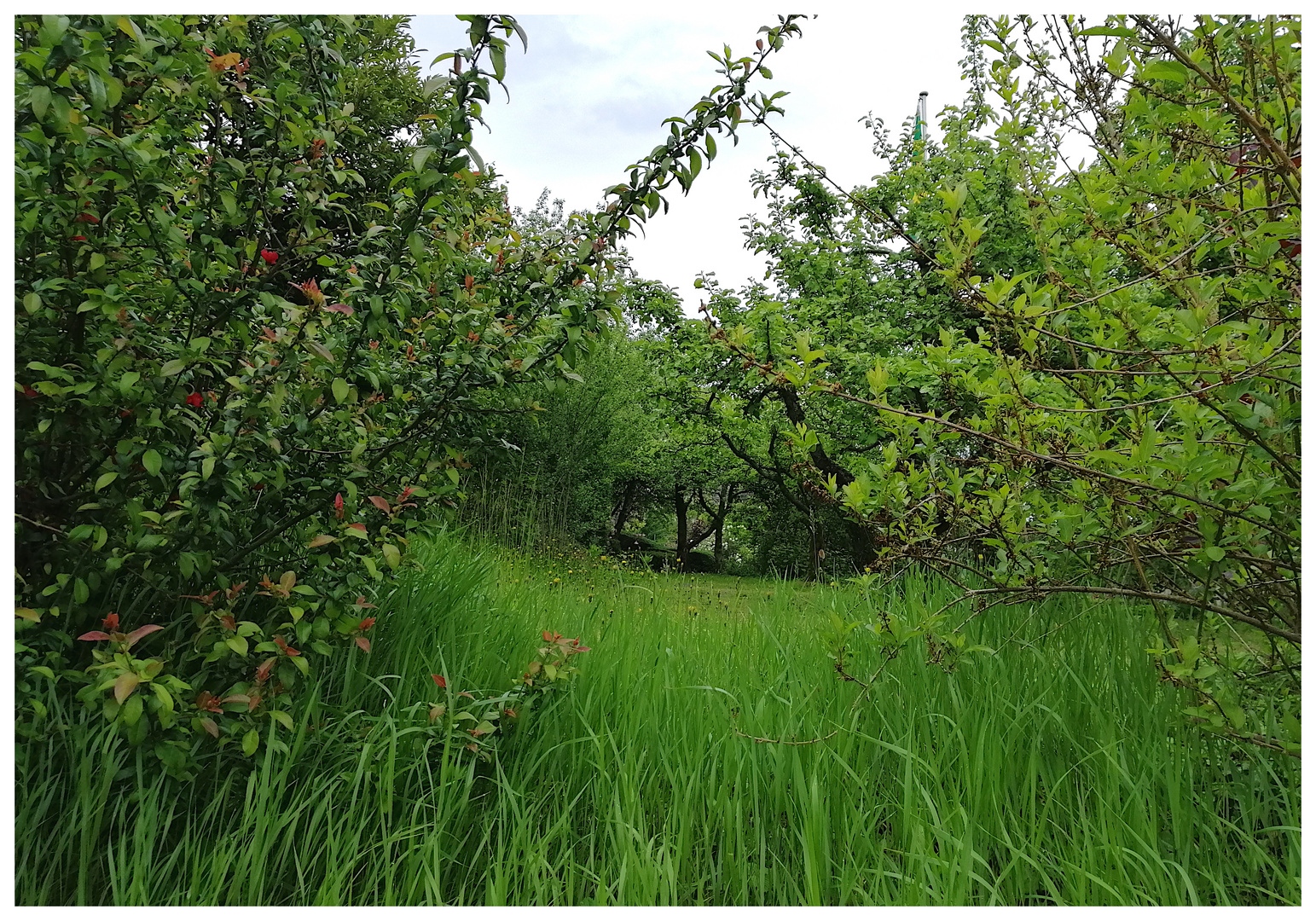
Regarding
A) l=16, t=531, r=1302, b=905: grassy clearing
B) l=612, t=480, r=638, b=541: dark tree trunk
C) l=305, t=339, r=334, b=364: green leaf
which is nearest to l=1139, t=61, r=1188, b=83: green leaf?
l=16, t=531, r=1302, b=905: grassy clearing

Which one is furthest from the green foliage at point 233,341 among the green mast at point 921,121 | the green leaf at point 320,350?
the green mast at point 921,121

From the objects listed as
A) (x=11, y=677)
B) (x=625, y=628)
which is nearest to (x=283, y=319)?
(x=11, y=677)

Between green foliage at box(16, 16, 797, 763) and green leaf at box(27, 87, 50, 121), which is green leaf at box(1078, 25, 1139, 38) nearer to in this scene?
green foliage at box(16, 16, 797, 763)

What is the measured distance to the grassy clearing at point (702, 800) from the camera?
150 centimetres

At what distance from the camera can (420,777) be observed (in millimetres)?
1726

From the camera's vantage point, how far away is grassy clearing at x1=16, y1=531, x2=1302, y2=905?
1.50 meters

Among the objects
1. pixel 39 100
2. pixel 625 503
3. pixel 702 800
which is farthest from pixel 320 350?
pixel 625 503

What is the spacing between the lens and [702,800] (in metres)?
1.81

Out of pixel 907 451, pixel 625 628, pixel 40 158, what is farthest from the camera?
pixel 625 628

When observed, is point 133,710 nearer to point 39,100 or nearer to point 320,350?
point 320,350

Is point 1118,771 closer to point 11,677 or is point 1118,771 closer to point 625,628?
point 625,628

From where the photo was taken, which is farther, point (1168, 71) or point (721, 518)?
point (721, 518)

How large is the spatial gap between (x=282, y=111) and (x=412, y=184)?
39 cm

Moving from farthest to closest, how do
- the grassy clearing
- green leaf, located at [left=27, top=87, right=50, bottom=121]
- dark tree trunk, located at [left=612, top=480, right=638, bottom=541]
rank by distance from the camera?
1. dark tree trunk, located at [left=612, top=480, right=638, bottom=541]
2. the grassy clearing
3. green leaf, located at [left=27, top=87, right=50, bottom=121]
